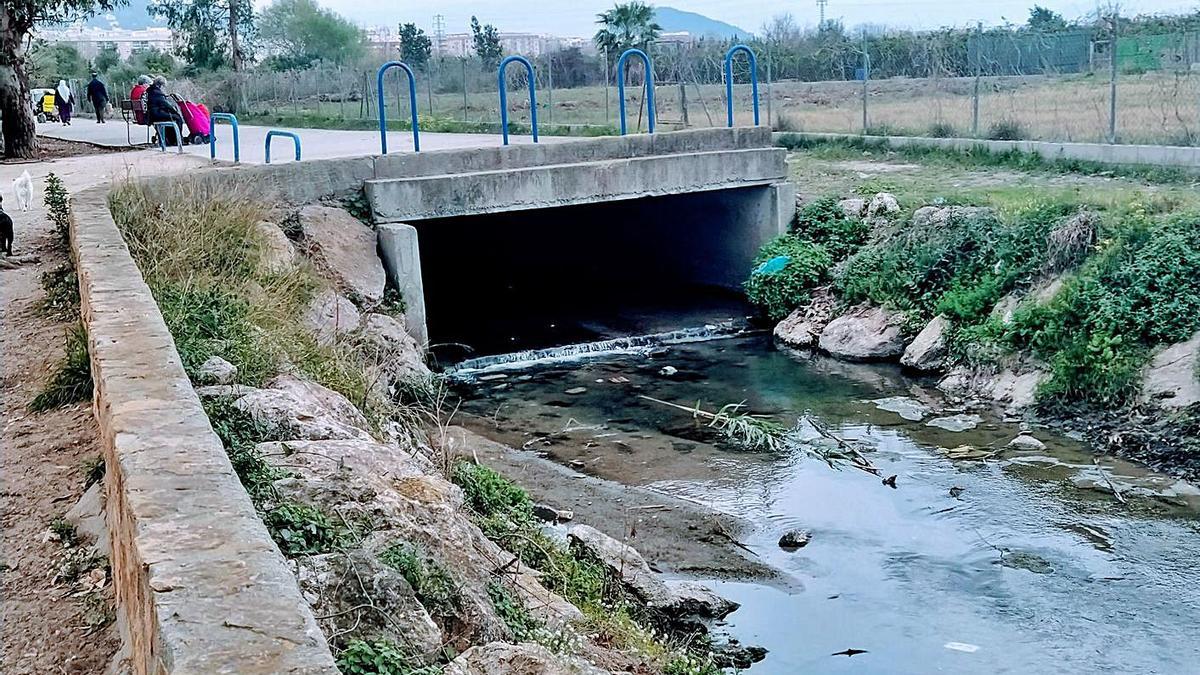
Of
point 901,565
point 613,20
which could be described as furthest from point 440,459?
point 613,20

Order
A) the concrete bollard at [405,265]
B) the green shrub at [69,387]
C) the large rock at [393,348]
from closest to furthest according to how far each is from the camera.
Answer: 1. the green shrub at [69,387]
2. the large rock at [393,348]
3. the concrete bollard at [405,265]

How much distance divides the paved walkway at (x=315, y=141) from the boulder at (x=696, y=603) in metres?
10.9

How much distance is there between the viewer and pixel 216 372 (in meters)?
7.57

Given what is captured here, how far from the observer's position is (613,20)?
38750mm

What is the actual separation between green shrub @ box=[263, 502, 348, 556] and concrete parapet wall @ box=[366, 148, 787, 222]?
448 inches

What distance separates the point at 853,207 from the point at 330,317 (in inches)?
349

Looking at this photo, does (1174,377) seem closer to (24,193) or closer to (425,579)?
(425,579)

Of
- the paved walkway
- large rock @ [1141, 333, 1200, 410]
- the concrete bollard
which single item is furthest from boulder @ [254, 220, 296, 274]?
large rock @ [1141, 333, 1200, 410]

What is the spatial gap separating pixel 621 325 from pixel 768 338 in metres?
2.35

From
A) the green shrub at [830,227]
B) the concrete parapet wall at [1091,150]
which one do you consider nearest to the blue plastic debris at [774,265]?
the green shrub at [830,227]

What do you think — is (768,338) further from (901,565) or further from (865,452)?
(901,565)

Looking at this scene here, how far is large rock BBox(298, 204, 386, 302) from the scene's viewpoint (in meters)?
15.3

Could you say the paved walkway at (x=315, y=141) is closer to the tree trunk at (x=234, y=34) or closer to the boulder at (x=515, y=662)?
the boulder at (x=515, y=662)

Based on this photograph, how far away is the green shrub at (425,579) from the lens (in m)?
5.52
